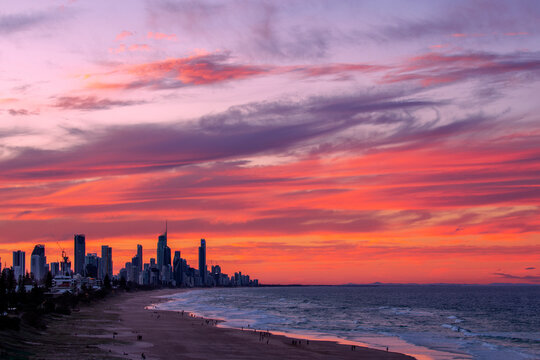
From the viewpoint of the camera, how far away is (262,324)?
3688 inches

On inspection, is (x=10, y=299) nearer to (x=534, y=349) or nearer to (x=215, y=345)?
(x=215, y=345)

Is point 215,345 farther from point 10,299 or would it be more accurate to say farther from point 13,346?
point 10,299

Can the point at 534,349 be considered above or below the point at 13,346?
below

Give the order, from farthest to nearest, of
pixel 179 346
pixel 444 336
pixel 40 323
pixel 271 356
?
pixel 444 336 → pixel 40 323 → pixel 179 346 → pixel 271 356

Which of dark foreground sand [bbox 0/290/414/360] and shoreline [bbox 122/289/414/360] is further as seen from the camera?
shoreline [bbox 122/289/414/360]

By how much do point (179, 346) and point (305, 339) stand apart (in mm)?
17173

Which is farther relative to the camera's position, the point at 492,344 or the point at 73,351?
the point at 492,344

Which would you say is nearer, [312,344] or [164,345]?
[164,345]

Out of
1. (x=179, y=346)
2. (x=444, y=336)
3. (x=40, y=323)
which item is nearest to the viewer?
(x=179, y=346)

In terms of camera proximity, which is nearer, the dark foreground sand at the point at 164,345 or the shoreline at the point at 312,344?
the dark foreground sand at the point at 164,345

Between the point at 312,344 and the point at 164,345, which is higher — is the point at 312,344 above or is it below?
below

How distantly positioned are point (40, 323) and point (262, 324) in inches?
1459

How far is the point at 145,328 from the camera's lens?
81750mm

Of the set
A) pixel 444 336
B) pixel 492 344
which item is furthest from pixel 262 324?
pixel 492 344
